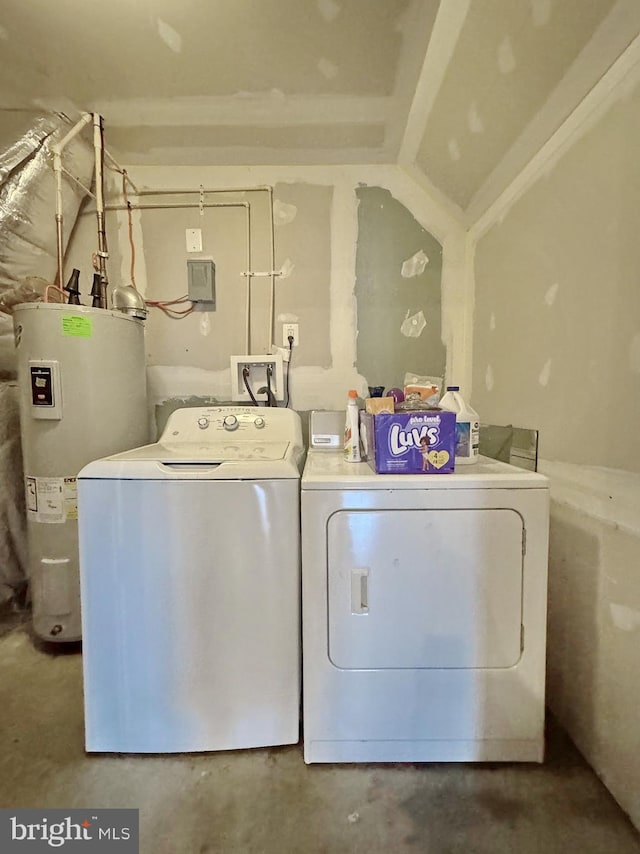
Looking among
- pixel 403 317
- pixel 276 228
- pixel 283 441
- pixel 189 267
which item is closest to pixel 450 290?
pixel 403 317

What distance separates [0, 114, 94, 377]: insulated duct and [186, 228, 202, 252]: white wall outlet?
0.47 m

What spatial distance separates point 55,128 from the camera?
169 centimetres

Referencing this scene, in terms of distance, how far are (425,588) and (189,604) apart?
636mm

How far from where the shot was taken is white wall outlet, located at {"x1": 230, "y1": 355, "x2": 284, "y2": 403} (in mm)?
1943

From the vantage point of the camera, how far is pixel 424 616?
1.08 meters

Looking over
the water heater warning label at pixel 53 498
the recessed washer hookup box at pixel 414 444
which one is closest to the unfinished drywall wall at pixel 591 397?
the recessed washer hookup box at pixel 414 444

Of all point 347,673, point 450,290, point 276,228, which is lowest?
point 347,673

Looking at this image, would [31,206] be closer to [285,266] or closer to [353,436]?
[285,266]

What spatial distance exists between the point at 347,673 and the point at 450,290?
1692 mm

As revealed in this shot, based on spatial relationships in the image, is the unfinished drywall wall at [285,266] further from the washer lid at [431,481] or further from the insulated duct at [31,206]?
the washer lid at [431,481]

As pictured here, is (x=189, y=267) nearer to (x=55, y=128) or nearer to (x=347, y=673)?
(x=55, y=128)

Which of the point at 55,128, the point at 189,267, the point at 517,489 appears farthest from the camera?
the point at 189,267

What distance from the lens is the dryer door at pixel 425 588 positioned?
1.06 meters

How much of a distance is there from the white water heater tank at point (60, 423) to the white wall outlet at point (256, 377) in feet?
1.73
